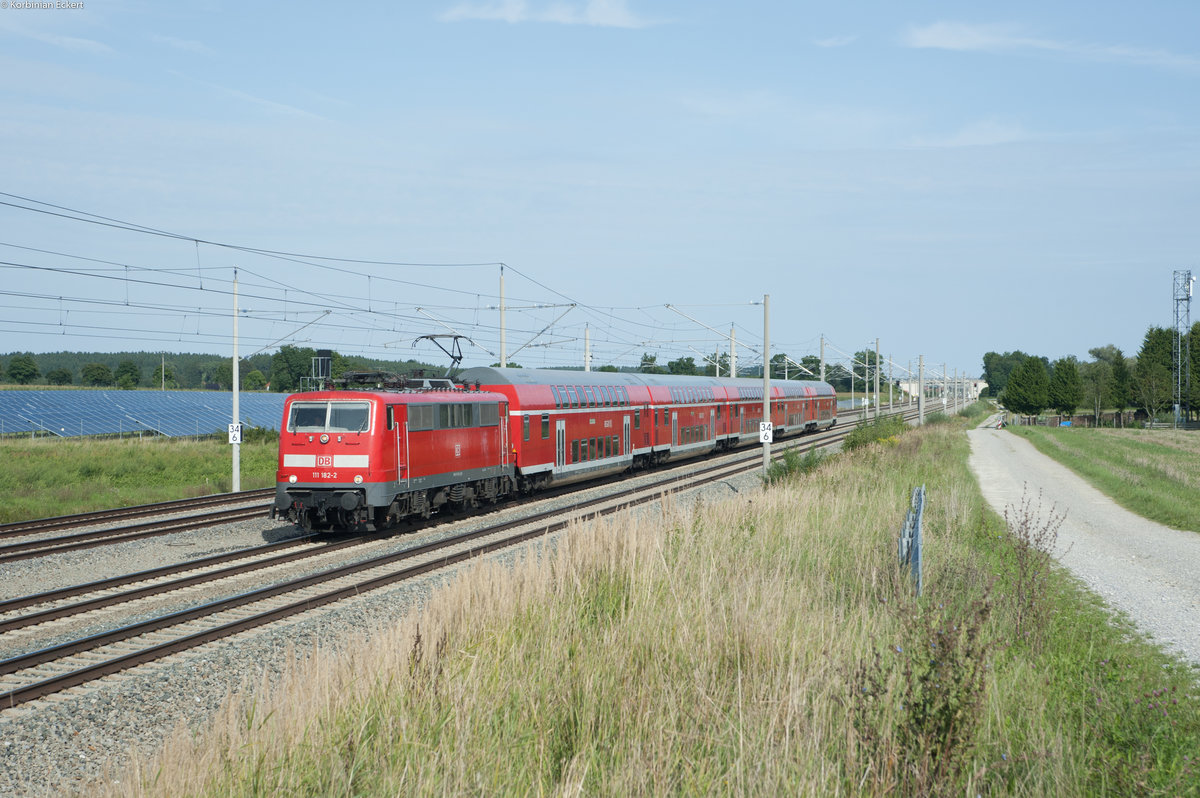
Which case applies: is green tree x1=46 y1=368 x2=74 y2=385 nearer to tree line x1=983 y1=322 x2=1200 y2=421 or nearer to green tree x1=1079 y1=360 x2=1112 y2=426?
tree line x1=983 y1=322 x2=1200 y2=421

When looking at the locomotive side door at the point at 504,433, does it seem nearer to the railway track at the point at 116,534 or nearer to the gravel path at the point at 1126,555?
the railway track at the point at 116,534

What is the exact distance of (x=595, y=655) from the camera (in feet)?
21.3

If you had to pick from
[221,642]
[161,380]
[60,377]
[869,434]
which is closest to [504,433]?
[221,642]

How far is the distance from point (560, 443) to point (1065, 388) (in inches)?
3485

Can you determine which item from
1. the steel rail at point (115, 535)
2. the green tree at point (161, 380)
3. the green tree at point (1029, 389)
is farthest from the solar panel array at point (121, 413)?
the green tree at point (1029, 389)

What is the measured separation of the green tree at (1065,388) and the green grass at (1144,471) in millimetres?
37537

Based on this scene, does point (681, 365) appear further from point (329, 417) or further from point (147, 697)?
point (147, 697)

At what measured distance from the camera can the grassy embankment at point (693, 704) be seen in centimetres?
474

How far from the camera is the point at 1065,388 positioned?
101 metres

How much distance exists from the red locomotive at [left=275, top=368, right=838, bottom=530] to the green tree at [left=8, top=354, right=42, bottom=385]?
124 m

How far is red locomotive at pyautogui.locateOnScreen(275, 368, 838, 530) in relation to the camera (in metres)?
18.8

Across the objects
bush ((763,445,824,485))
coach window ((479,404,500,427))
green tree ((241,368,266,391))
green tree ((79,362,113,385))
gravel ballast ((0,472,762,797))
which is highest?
green tree ((79,362,113,385))

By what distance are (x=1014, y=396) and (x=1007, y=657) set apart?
101984 millimetres

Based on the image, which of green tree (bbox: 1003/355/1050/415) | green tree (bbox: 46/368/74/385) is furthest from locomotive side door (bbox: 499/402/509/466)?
green tree (bbox: 46/368/74/385)
